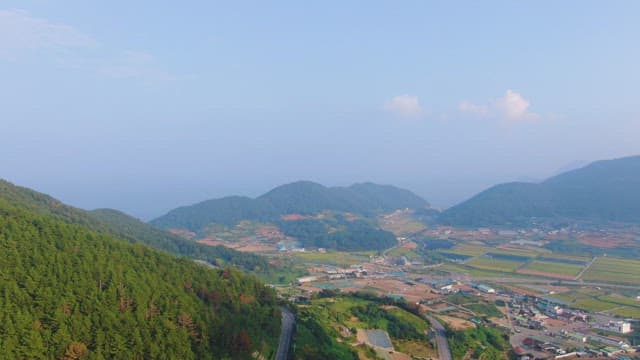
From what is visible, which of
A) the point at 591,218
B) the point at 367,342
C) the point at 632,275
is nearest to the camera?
the point at 367,342

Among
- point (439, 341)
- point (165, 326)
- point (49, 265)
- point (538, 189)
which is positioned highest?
point (538, 189)

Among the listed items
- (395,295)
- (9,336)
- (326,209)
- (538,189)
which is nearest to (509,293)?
(395,295)

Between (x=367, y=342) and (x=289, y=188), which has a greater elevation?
(x=289, y=188)

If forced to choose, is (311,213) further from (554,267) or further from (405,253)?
(554,267)

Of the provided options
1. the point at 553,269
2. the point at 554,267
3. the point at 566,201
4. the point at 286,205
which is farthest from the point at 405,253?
the point at 566,201

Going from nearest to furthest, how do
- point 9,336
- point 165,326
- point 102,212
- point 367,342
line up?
point 9,336
point 165,326
point 367,342
point 102,212

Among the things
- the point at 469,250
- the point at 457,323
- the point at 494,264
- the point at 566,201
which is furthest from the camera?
the point at 566,201

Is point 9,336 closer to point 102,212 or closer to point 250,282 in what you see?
point 250,282
